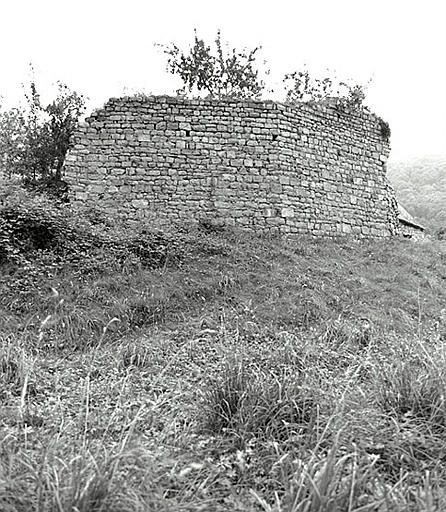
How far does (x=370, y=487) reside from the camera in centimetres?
255

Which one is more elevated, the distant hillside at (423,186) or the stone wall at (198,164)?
the distant hillside at (423,186)

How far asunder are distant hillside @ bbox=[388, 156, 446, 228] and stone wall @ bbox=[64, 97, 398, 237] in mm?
11291

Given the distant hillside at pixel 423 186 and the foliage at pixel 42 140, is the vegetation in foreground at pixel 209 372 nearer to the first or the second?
the foliage at pixel 42 140

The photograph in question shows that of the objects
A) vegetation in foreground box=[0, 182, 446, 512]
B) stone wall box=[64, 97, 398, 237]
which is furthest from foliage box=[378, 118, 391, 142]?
vegetation in foreground box=[0, 182, 446, 512]

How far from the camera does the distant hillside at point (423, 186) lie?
2602cm

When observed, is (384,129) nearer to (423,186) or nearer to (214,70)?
(214,70)

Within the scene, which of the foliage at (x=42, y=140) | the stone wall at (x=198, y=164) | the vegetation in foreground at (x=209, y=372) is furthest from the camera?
the foliage at (x=42, y=140)

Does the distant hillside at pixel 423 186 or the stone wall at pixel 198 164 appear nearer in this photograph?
the stone wall at pixel 198 164

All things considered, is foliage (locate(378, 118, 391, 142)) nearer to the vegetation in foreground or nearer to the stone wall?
the stone wall

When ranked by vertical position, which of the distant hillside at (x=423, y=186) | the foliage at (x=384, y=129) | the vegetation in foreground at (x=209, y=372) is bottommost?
the vegetation in foreground at (x=209, y=372)

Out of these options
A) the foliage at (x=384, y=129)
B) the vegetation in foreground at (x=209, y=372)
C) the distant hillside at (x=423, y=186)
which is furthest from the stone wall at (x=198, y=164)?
the distant hillside at (x=423, y=186)

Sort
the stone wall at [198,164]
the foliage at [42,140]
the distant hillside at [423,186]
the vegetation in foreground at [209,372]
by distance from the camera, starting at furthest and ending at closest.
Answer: the distant hillside at [423,186] < the foliage at [42,140] < the stone wall at [198,164] < the vegetation in foreground at [209,372]

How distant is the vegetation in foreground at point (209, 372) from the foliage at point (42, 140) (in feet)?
11.4

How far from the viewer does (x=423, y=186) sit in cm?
3256
